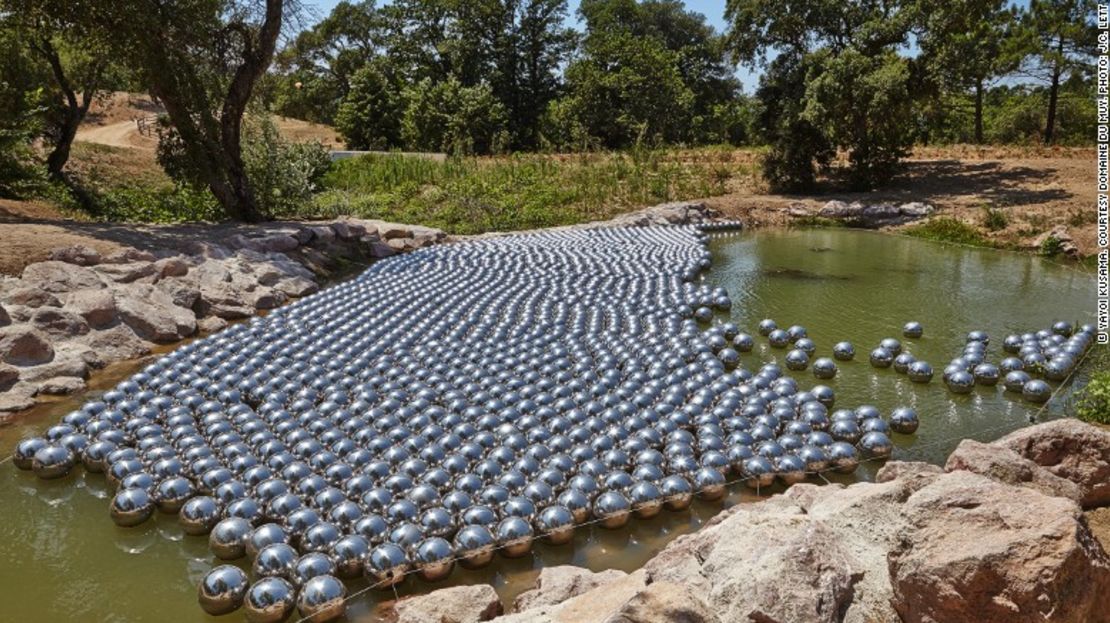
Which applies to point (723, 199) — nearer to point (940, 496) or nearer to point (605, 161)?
point (605, 161)

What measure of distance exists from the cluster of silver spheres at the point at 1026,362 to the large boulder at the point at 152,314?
8.95 m

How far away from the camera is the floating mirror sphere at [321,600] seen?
4.14m

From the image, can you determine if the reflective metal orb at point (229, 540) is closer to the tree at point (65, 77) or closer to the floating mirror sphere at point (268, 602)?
the floating mirror sphere at point (268, 602)

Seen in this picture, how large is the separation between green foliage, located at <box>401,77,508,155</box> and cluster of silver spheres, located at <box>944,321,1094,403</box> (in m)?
25.8

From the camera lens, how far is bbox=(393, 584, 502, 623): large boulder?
152 inches

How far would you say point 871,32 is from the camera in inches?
818

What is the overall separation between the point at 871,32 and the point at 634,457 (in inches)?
749

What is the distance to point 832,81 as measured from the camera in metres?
19.8

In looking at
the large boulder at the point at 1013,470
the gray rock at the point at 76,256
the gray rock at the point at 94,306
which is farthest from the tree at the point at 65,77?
the large boulder at the point at 1013,470

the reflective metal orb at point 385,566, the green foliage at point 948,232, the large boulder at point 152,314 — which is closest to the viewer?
the reflective metal orb at point 385,566

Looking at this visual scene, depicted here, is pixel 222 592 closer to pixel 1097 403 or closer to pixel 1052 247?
pixel 1097 403

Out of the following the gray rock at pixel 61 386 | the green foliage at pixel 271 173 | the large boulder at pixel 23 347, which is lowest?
the gray rock at pixel 61 386

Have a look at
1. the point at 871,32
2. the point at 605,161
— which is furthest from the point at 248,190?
the point at 871,32

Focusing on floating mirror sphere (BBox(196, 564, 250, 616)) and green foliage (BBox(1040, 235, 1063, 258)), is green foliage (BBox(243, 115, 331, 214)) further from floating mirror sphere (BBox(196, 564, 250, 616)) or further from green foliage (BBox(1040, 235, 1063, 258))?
green foliage (BBox(1040, 235, 1063, 258))
